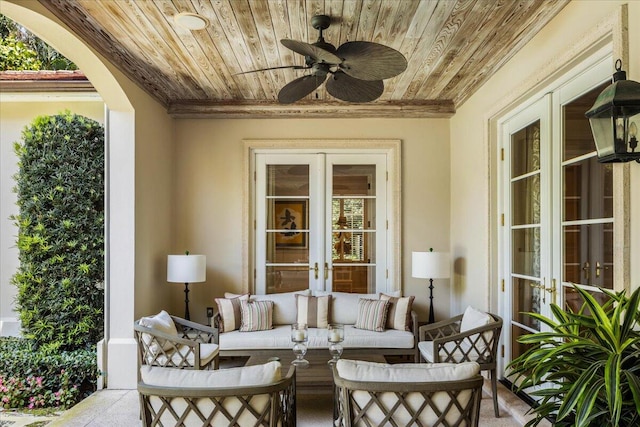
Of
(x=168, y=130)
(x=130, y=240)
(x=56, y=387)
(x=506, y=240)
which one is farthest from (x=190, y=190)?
(x=506, y=240)

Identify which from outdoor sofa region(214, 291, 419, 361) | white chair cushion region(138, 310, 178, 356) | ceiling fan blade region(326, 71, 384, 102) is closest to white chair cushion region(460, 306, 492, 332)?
outdoor sofa region(214, 291, 419, 361)

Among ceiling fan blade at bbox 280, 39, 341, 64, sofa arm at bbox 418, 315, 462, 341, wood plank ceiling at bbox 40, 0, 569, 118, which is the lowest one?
sofa arm at bbox 418, 315, 462, 341

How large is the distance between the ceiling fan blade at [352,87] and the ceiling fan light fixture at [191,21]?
3.17 feet

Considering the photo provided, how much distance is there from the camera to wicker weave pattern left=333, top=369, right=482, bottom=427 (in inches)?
79.6

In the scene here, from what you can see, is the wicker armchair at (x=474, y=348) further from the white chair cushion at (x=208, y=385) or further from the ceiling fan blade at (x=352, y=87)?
the ceiling fan blade at (x=352, y=87)

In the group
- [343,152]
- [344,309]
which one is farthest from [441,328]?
[343,152]

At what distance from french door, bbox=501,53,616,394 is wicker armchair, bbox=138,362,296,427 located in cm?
198

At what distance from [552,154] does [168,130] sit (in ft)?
13.0

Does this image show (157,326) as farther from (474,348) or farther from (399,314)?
(474,348)

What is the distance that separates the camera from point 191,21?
3.12m

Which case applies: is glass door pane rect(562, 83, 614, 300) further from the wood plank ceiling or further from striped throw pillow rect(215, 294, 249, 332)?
striped throw pillow rect(215, 294, 249, 332)

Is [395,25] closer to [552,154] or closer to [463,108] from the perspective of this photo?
[552,154]

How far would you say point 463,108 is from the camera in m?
4.93

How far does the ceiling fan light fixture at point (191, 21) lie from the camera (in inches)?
120
